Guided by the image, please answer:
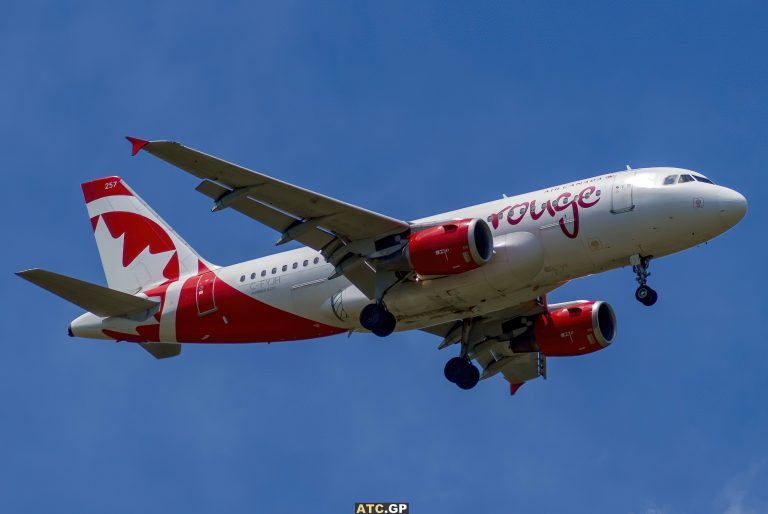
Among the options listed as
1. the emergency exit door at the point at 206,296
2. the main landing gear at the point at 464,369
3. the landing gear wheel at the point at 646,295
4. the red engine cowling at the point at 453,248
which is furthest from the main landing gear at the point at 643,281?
the emergency exit door at the point at 206,296

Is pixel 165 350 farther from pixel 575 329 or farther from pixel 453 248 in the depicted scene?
pixel 575 329

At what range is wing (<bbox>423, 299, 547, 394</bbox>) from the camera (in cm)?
4800

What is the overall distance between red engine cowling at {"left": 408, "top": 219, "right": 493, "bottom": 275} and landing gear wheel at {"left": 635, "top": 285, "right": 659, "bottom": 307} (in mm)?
4699

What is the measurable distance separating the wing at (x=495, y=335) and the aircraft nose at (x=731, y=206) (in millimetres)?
8507

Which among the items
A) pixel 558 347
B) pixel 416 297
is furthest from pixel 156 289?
Result: pixel 558 347

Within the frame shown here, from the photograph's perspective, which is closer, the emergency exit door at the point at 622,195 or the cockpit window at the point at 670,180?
the emergency exit door at the point at 622,195

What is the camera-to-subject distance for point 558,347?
156ft

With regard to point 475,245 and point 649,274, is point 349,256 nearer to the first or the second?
point 475,245

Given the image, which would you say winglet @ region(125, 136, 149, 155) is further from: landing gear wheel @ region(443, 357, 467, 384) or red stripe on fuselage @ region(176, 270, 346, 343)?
landing gear wheel @ region(443, 357, 467, 384)

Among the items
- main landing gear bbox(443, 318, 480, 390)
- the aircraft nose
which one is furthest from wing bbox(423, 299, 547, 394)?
the aircraft nose

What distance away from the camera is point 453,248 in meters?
41.0

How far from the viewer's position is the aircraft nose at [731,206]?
1622 inches

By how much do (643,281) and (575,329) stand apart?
589 centimetres

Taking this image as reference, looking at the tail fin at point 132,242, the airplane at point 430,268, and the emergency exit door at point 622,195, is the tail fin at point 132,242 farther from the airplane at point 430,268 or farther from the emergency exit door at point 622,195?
the emergency exit door at point 622,195
